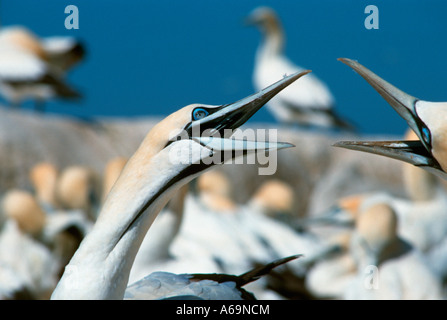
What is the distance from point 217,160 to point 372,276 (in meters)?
2.11

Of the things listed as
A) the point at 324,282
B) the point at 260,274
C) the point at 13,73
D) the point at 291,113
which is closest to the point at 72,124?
the point at 13,73

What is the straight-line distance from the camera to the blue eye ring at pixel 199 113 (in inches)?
96.8

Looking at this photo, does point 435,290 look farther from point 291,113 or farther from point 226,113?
point 291,113

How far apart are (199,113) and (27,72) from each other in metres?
8.58

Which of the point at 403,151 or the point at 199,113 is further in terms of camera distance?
the point at 403,151

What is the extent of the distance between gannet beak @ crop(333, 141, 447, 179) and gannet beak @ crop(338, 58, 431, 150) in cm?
8

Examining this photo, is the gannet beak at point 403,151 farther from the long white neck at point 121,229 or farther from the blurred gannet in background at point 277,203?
the blurred gannet in background at point 277,203

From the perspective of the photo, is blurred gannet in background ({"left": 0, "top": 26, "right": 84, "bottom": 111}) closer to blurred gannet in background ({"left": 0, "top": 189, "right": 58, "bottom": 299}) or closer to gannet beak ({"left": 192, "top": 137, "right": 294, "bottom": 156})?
blurred gannet in background ({"left": 0, "top": 189, "right": 58, "bottom": 299})

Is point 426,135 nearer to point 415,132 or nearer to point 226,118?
point 415,132

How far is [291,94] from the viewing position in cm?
1193

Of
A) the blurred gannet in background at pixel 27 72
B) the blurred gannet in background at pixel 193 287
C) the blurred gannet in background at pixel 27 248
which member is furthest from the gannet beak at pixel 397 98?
the blurred gannet in background at pixel 27 72

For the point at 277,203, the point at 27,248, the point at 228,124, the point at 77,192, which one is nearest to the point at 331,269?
the point at 27,248
